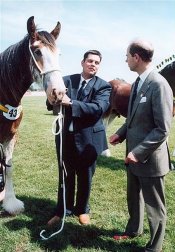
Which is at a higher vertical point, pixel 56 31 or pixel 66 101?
pixel 56 31

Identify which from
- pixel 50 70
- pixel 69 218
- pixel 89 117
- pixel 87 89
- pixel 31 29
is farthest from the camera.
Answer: pixel 69 218

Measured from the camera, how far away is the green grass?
4.43 meters

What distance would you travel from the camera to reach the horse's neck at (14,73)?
14.7 feet

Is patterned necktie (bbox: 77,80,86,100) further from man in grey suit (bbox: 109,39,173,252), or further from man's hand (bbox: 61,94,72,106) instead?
man in grey suit (bbox: 109,39,173,252)

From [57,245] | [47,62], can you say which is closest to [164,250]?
[57,245]

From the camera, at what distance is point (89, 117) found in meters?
4.63

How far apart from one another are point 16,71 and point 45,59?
0.62m

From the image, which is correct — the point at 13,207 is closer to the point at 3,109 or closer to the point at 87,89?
the point at 3,109

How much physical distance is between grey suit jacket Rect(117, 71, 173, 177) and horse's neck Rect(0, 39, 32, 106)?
58.6 inches


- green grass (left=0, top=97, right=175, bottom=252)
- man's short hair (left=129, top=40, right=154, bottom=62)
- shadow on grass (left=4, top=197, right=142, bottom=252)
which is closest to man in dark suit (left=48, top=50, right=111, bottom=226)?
shadow on grass (left=4, top=197, right=142, bottom=252)

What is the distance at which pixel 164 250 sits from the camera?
4.28 metres

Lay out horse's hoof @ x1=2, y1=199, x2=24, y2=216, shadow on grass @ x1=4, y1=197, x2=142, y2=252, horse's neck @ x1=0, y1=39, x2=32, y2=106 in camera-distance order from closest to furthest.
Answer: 1. shadow on grass @ x1=4, y1=197, x2=142, y2=252
2. horse's neck @ x1=0, y1=39, x2=32, y2=106
3. horse's hoof @ x1=2, y1=199, x2=24, y2=216

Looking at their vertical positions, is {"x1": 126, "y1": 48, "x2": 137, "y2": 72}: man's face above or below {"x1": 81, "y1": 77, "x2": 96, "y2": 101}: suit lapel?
above

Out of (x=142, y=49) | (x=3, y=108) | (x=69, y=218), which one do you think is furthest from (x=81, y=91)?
(x=69, y=218)
